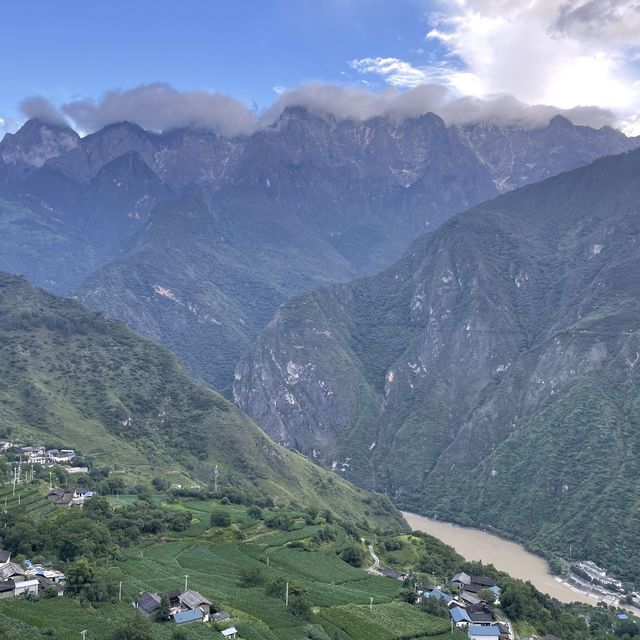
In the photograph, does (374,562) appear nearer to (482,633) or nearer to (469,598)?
(469,598)

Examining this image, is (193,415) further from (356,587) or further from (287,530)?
(356,587)

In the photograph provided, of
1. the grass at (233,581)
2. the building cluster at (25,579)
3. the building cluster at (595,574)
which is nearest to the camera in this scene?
the grass at (233,581)

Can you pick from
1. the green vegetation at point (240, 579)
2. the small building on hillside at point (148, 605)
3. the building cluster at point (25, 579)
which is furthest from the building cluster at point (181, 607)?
the building cluster at point (25, 579)

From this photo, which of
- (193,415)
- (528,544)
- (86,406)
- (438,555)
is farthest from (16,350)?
(528,544)

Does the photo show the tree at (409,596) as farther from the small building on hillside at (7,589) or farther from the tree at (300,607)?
the small building on hillside at (7,589)

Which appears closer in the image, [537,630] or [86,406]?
[537,630]
